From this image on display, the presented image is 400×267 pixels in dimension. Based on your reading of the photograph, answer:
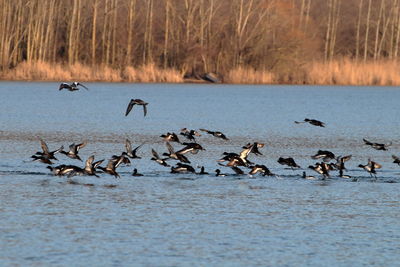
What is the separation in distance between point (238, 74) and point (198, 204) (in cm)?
4270

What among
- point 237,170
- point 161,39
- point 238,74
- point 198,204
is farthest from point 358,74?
point 198,204

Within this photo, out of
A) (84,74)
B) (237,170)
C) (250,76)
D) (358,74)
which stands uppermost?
(237,170)

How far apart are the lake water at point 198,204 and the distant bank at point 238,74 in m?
24.1

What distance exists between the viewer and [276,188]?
1537cm

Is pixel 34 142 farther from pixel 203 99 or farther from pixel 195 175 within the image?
pixel 203 99

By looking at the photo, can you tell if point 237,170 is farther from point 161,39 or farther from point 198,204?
point 161,39

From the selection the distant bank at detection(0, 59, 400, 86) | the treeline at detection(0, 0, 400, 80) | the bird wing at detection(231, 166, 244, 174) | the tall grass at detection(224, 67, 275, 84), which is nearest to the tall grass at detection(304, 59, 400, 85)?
the distant bank at detection(0, 59, 400, 86)

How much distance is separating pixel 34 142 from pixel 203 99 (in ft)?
66.0

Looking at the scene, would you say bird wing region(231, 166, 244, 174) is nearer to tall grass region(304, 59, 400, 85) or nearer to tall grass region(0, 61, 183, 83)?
tall grass region(0, 61, 183, 83)

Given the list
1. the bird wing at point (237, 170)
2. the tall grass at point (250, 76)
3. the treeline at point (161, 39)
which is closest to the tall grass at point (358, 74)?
the tall grass at point (250, 76)

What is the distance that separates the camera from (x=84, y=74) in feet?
172

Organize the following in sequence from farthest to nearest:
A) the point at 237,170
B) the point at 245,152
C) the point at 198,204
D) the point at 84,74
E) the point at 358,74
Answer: the point at 358,74 < the point at 84,74 < the point at 237,170 < the point at 245,152 < the point at 198,204

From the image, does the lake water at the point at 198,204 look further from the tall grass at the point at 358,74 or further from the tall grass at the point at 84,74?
the tall grass at the point at 358,74

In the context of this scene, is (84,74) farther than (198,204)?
Yes
